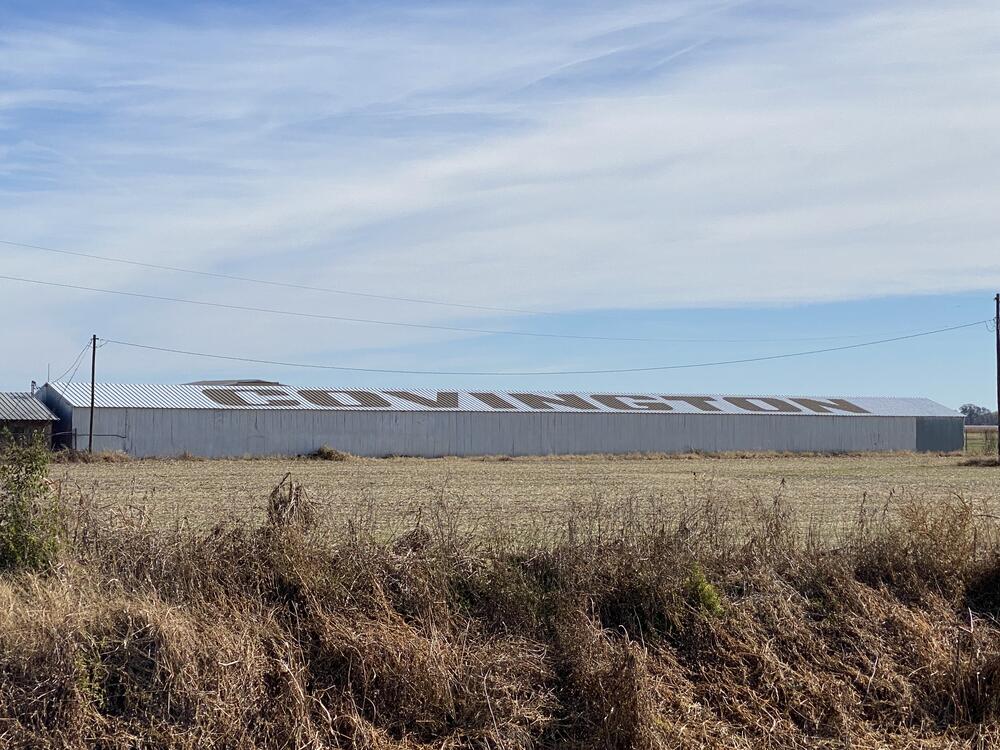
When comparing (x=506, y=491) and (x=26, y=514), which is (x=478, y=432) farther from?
(x=26, y=514)

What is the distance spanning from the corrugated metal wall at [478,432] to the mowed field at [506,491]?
533cm

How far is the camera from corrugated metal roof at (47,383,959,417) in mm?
70625

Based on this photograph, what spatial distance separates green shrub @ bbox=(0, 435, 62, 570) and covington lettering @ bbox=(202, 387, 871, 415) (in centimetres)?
6080

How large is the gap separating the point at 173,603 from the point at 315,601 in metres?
1.36

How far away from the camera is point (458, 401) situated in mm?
80750

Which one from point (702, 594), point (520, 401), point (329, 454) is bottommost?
point (702, 594)

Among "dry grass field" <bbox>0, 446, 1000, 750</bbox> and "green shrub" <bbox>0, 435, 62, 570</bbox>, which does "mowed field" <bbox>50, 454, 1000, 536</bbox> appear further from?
"dry grass field" <bbox>0, 446, 1000, 750</bbox>

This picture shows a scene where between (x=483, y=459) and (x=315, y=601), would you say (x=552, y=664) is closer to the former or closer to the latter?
(x=315, y=601)

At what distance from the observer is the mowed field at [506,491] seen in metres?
16.6

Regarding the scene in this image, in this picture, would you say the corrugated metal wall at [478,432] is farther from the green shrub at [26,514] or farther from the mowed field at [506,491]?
the green shrub at [26,514]

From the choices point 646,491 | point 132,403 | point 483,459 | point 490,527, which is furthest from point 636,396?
point 490,527

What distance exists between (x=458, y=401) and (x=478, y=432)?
3952mm

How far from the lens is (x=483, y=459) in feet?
242

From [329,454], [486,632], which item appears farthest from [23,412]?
[486,632]
